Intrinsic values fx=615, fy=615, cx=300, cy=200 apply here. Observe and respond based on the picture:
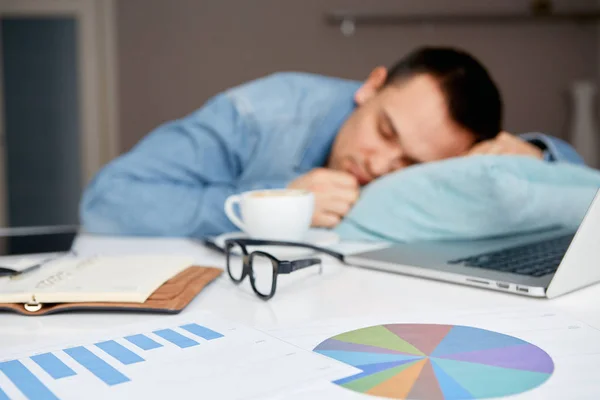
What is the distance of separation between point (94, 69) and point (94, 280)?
2.89 meters

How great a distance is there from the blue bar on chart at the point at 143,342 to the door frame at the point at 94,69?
2787 mm

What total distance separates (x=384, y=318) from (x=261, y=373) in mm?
150

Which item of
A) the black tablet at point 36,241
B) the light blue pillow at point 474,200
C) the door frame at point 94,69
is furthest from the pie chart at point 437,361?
the door frame at point 94,69

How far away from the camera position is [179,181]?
1088mm

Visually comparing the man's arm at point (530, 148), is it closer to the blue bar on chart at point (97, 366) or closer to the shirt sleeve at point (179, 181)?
the shirt sleeve at point (179, 181)

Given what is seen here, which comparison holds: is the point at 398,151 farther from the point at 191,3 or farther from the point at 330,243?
the point at 191,3

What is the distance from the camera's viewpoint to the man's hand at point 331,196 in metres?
→ 0.92

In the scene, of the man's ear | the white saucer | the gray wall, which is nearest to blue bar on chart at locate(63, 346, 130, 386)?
the white saucer

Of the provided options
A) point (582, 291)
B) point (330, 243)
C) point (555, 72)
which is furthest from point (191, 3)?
point (582, 291)

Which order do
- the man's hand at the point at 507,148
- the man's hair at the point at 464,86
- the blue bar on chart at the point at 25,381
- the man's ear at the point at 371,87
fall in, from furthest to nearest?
the man's ear at the point at 371,87 < the man's hair at the point at 464,86 < the man's hand at the point at 507,148 < the blue bar on chart at the point at 25,381

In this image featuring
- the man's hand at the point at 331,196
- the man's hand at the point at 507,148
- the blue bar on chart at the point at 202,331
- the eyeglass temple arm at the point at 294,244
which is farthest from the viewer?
the man's hand at the point at 507,148

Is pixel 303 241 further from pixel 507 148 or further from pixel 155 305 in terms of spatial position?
pixel 507 148

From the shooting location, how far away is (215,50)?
303cm

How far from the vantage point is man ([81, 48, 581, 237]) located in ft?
3.22
